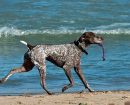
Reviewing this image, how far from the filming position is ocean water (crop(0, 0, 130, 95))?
14.9 metres

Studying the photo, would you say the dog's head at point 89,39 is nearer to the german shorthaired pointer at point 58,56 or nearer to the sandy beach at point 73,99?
the german shorthaired pointer at point 58,56

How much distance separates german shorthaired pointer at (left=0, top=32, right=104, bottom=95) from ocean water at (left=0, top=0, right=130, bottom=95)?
2.40ft

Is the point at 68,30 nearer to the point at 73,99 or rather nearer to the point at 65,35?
the point at 65,35

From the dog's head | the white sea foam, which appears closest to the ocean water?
the white sea foam

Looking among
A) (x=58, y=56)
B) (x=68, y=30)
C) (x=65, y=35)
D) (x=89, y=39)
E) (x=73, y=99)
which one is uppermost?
(x=89, y=39)

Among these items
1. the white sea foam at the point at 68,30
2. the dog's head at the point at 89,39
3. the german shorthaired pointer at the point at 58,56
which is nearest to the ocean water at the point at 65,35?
the white sea foam at the point at 68,30

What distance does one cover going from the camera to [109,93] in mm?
12969

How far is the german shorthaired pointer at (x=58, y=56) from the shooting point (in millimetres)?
13039

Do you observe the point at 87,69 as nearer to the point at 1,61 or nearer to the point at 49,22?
the point at 1,61

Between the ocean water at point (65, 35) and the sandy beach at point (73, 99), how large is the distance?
3.72 ft

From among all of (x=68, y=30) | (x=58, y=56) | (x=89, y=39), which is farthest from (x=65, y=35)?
(x=58, y=56)

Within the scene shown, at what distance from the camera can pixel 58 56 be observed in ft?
43.2

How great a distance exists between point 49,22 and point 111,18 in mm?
2317

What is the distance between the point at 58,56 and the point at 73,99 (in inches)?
49.3
